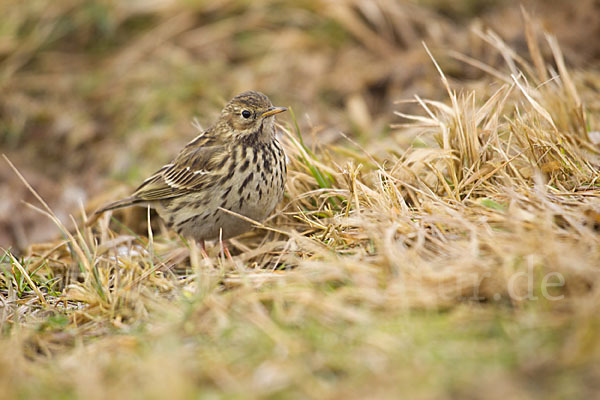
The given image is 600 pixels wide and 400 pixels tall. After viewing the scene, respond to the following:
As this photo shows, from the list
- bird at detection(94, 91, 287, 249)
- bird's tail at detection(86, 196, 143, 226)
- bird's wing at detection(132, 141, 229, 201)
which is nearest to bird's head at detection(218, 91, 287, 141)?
bird at detection(94, 91, 287, 249)

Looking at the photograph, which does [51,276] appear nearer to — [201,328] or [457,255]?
[201,328]

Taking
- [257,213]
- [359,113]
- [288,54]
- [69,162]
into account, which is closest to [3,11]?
[69,162]

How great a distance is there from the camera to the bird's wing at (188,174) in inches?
187

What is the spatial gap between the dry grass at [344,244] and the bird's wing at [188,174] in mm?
394

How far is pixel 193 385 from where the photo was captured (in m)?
2.50

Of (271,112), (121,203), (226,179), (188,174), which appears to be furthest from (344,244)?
(121,203)

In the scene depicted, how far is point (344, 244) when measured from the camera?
12.8 feet

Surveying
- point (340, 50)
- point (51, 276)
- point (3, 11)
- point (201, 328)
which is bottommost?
point (51, 276)

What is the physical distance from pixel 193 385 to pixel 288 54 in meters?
6.09

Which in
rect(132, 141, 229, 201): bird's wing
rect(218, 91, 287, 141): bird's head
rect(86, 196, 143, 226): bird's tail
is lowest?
rect(86, 196, 143, 226): bird's tail

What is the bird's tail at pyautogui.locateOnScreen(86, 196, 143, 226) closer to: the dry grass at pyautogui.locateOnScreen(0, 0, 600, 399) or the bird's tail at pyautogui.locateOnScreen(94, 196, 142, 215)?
the bird's tail at pyautogui.locateOnScreen(94, 196, 142, 215)

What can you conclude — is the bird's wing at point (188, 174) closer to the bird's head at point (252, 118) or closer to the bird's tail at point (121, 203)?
the bird's tail at point (121, 203)

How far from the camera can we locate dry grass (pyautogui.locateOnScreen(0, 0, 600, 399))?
8.34ft

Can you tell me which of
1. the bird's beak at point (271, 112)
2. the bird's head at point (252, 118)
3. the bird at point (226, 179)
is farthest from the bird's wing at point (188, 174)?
the bird's beak at point (271, 112)
